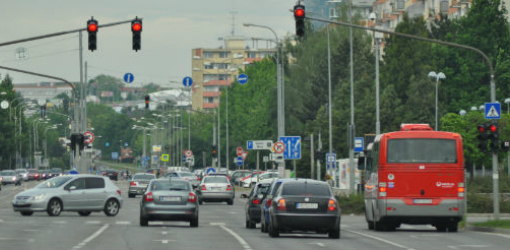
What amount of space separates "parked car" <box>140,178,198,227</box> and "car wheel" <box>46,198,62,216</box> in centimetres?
Answer: 808

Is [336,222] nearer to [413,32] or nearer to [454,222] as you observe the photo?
[454,222]

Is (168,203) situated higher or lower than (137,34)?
lower

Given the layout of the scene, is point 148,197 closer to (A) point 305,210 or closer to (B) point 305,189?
(B) point 305,189

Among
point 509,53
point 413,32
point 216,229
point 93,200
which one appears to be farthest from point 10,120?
point 216,229

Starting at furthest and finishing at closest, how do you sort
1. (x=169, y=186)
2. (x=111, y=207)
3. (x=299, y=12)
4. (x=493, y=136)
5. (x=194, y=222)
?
1. (x=111, y=207)
2. (x=493, y=136)
3. (x=194, y=222)
4. (x=169, y=186)
5. (x=299, y=12)

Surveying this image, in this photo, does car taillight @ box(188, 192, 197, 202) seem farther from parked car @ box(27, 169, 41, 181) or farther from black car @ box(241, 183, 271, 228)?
parked car @ box(27, 169, 41, 181)

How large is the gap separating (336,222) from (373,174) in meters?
5.82

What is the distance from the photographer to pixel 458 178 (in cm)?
3341

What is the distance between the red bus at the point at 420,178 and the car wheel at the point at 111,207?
13204 millimetres

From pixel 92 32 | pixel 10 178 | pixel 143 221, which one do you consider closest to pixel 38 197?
pixel 92 32

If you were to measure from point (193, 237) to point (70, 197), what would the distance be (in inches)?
560

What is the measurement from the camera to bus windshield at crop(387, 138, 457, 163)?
33.5 metres

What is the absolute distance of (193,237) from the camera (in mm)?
29469

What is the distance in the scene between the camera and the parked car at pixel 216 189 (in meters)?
59.6
